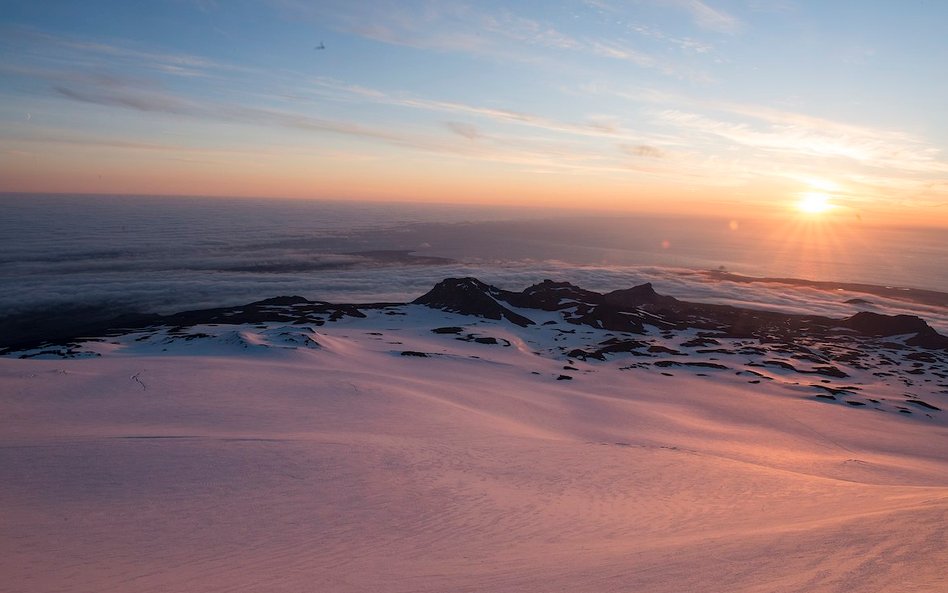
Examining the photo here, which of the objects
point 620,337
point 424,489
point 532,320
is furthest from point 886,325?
point 424,489

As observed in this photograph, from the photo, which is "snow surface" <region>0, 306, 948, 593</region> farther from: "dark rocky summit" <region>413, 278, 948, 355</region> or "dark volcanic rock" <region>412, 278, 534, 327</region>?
"dark rocky summit" <region>413, 278, 948, 355</region>

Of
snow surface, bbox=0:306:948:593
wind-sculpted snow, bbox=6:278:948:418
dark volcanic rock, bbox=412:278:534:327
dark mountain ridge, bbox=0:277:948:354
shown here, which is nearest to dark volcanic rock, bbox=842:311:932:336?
dark mountain ridge, bbox=0:277:948:354

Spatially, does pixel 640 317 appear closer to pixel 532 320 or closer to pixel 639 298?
pixel 532 320

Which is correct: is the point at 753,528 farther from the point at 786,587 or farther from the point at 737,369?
the point at 737,369

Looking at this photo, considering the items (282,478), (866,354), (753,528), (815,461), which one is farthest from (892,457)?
(866,354)

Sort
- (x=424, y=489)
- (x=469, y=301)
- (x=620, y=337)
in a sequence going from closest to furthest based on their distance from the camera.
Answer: (x=424, y=489) → (x=620, y=337) → (x=469, y=301)

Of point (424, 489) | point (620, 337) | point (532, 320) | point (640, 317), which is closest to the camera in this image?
point (424, 489)

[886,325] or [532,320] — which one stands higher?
[886,325]

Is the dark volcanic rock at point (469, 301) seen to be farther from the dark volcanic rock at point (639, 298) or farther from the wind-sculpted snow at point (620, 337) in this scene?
the dark volcanic rock at point (639, 298)

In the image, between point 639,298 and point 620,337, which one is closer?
point 620,337
